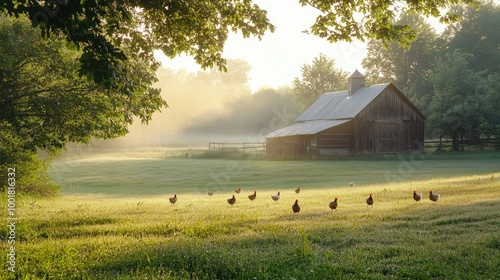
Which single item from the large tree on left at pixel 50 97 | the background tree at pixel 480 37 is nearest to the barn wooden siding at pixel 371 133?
the background tree at pixel 480 37

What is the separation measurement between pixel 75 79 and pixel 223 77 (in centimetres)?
14504

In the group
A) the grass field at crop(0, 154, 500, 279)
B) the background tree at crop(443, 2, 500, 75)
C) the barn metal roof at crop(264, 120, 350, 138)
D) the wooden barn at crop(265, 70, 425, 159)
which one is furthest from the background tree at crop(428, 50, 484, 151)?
the grass field at crop(0, 154, 500, 279)

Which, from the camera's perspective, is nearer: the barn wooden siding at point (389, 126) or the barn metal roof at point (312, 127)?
the barn metal roof at point (312, 127)

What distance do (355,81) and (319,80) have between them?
115 feet

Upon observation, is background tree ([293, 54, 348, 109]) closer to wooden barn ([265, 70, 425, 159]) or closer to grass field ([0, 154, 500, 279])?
wooden barn ([265, 70, 425, 159])

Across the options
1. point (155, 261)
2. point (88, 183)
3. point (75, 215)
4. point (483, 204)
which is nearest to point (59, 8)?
point (155, 261)

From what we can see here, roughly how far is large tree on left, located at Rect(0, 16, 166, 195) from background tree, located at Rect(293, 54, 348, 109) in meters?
84.7

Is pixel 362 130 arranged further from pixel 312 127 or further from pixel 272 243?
pixel 272 243

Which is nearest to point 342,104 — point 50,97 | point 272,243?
point 50,97

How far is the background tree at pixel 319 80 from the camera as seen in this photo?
10125cm

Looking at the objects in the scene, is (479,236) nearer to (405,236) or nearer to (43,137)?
(405,236)

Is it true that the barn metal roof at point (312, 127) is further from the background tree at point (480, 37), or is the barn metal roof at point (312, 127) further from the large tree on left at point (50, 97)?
the background tree at point (480, 37)

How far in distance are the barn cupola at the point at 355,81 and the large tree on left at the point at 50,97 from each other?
51262 millimetres

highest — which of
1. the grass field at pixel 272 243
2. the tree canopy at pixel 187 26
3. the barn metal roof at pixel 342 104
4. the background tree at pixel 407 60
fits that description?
the background tree at pixel 407 60
